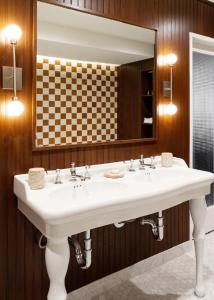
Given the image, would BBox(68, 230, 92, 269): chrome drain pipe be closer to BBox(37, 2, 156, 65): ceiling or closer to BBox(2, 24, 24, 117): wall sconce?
BBox(2, 24, 24, 117): wall sconce

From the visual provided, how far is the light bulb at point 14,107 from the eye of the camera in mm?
1639

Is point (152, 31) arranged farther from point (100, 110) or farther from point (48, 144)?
point (48, 144)

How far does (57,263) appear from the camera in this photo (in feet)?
4.40

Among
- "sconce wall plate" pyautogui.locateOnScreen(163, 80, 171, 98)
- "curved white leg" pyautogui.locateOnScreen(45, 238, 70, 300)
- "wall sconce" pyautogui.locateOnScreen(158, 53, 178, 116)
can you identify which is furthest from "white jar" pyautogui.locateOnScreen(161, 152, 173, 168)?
"curved white leg" pyautogui.locateOnScreen(45, 238, 70, 300)

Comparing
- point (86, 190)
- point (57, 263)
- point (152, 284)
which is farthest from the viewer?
point (152, 284)

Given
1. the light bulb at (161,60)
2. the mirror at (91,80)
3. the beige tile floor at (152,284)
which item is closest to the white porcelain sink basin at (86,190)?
the mirror at (91,80)

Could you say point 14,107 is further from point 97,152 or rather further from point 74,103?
point 97,152

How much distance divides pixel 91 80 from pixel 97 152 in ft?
1.63

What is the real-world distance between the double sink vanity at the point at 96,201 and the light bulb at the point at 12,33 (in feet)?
2.55

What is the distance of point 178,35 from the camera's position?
2465 millimetres

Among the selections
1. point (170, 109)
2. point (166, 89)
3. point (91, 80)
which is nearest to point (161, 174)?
point (170, 109)

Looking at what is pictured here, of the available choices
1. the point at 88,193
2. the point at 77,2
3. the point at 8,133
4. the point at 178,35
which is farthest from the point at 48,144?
the point at 178,35

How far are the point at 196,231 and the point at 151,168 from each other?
→ 0.54 metres

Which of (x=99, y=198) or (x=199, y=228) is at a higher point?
(x=99, y=198)
